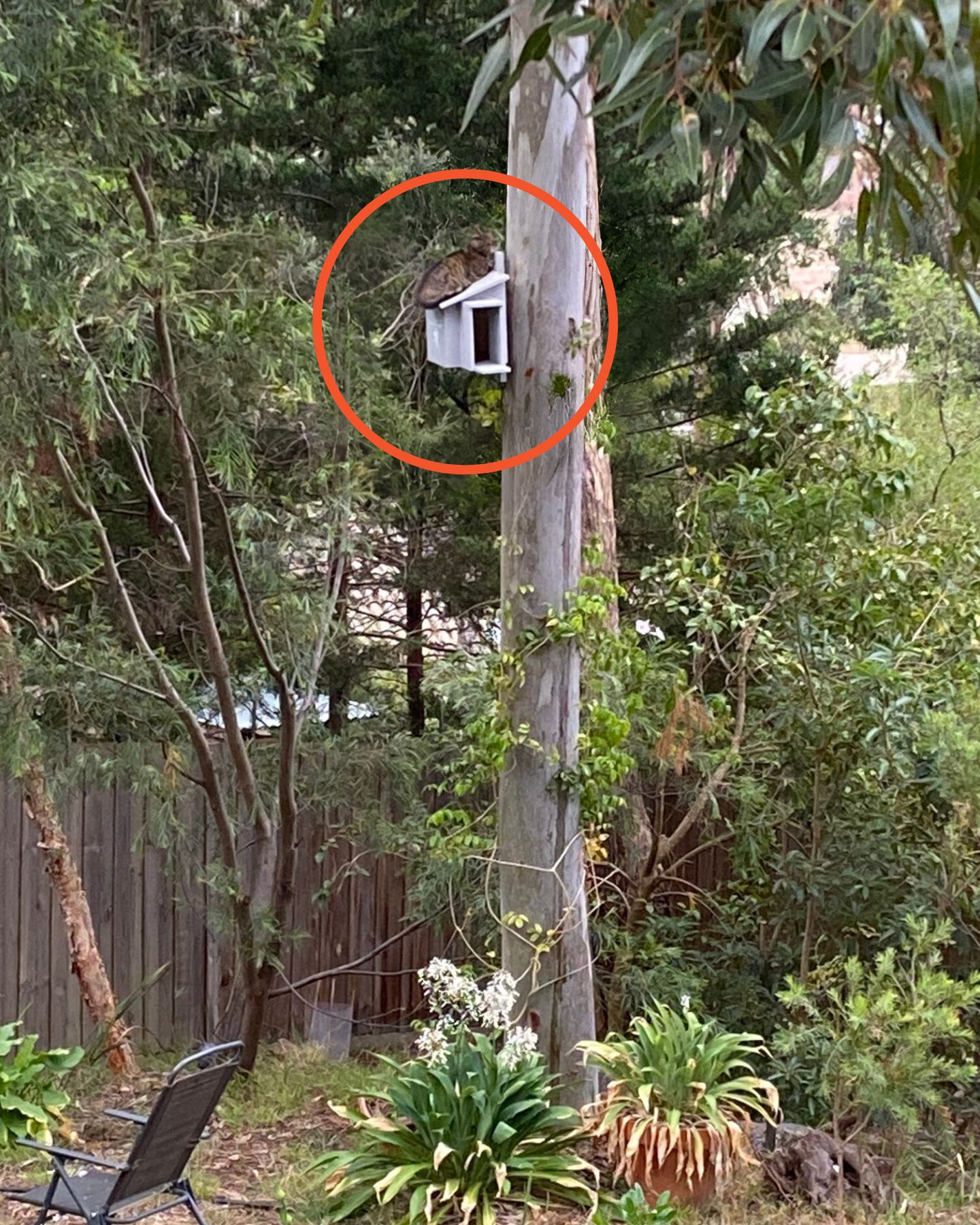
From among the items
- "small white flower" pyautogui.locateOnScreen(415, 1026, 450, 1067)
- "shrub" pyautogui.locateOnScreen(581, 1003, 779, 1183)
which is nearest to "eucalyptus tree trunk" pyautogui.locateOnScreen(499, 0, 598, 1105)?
"shrub" pyautogui.locateOnScreen(581, 1003, 779, 1183)

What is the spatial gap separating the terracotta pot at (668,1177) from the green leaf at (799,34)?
4009mm

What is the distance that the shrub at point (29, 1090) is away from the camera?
232 inches

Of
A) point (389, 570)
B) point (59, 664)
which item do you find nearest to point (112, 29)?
point (59, 664)

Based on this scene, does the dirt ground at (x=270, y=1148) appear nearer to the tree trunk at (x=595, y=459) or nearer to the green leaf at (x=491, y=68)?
the tree trunk at (x=595, y=459)

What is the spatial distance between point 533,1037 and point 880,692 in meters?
2.10

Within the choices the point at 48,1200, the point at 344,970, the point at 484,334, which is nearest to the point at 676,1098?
the point at 48,1200

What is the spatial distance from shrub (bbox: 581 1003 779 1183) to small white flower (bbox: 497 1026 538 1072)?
11.8 inches

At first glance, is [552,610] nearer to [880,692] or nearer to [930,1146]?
[880,692]

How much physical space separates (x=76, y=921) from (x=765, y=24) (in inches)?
252

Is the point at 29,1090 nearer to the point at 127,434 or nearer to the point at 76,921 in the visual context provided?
the point at 76,921

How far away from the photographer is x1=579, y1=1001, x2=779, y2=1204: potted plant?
5.00 meters

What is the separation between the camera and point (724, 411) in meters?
9.62

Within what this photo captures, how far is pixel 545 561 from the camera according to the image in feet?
17.9

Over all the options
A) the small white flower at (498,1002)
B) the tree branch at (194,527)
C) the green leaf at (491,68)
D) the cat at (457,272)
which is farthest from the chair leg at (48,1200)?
the green leaf at (491,68)
